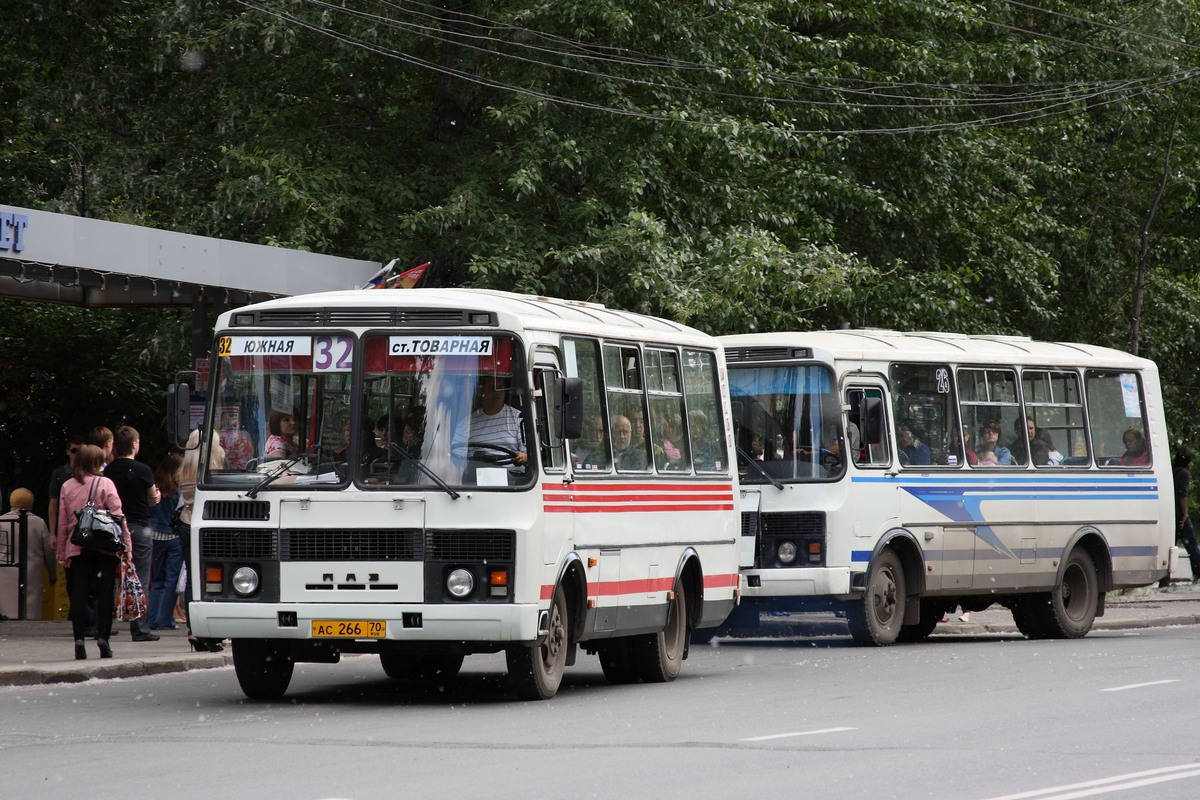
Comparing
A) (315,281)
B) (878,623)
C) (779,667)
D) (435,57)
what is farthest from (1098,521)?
(435,57)

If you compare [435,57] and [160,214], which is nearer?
[435,57]

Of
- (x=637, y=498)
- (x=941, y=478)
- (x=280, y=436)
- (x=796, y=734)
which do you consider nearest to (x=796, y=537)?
(x=941, y=478)

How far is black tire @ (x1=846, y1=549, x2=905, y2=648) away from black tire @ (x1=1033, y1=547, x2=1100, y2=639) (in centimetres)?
254

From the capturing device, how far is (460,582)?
12469 millimetres

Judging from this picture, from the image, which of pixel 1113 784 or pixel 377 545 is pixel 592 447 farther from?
pixel 1113 784

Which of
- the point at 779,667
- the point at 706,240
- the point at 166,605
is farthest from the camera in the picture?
the point at 706,240

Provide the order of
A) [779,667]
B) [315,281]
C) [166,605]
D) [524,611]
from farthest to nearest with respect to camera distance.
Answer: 1. [315,281]
2. [166,605]
3. [779,667]
4. [524,611]

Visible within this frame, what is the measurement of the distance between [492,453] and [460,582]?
2.84 ft

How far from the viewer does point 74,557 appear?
15438 mm

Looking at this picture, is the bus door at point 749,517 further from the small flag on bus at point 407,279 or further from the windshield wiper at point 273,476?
the windshield wiper at point 273,476

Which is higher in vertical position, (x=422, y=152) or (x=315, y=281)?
(x=422, y=152)

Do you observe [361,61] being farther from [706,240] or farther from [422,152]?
[706,240]

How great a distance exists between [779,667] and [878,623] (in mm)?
2542

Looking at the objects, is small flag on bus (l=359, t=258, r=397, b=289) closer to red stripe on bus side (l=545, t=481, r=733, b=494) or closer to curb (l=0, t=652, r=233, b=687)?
curb (l=0, t=652, r=233, b=687)
